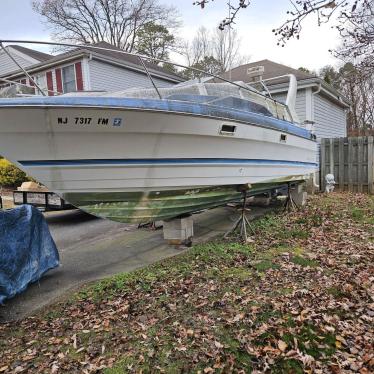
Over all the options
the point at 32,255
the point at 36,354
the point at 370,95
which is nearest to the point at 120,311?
the point at 36,354

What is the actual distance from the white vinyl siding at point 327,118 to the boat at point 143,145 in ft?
28.0

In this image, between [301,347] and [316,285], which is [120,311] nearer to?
[301,347]

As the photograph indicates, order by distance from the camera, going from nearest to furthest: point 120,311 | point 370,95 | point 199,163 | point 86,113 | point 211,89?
point 120,311
point 86,113
point 199,163
point 211,89
point 370,95

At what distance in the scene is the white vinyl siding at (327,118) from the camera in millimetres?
14141

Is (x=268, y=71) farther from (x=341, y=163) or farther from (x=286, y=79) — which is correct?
(x=341, y=163)

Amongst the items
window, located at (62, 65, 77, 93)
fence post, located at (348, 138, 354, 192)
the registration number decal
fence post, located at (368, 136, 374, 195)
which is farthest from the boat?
window, located at (62, 65, 77, 93)

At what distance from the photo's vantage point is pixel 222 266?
4.99 metres

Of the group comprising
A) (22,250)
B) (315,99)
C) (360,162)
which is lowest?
(22,250)

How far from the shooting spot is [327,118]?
603 inches

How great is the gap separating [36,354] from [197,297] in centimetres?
169

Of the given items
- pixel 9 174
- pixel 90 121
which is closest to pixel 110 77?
pixel 9 174

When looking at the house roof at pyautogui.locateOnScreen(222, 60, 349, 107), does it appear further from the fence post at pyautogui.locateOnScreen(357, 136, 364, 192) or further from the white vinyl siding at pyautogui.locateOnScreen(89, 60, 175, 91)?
the white vinyl siding at pyautogui.locateOnScreen(89, 60, 175, 91)

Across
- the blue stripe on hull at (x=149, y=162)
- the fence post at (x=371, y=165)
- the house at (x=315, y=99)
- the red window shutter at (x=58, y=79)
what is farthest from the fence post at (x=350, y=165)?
the red window shutter at (x=58, y=79)

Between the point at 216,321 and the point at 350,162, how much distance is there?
33.3 feet
